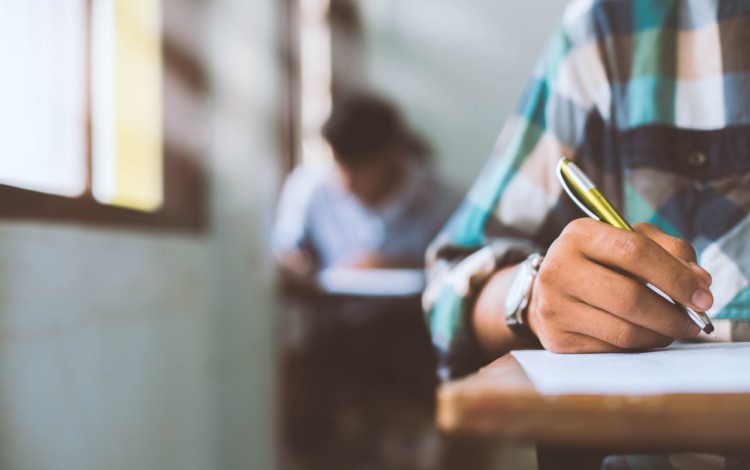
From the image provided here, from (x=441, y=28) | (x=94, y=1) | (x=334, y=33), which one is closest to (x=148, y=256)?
(x=94, y=1)

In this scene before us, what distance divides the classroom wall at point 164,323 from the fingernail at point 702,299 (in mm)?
757

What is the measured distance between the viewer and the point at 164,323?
140cm

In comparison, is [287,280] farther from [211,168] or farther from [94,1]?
→ [94,1]

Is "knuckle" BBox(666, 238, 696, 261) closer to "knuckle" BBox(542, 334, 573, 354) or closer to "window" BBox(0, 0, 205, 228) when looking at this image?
"knuckle" BBox(542, 334, 573, 354)

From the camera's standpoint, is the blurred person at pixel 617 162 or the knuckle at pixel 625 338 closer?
the knuckle at pixel 625 338

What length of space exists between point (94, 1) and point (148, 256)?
0.52m

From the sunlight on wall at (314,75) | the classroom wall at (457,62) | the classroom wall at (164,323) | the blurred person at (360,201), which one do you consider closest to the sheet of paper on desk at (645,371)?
the classroom wall at (164,323)

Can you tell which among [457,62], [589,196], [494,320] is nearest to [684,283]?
[589,196]

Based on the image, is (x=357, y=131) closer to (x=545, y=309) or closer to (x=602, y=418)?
(x=545, y=309)

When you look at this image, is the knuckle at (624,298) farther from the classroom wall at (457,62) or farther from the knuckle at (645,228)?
the classroom wall at (457,62)

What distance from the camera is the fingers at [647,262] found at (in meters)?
0.40

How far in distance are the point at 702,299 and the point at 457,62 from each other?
2.70 metres

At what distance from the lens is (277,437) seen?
81.5 inches

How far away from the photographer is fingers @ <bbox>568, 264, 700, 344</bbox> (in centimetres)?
41
